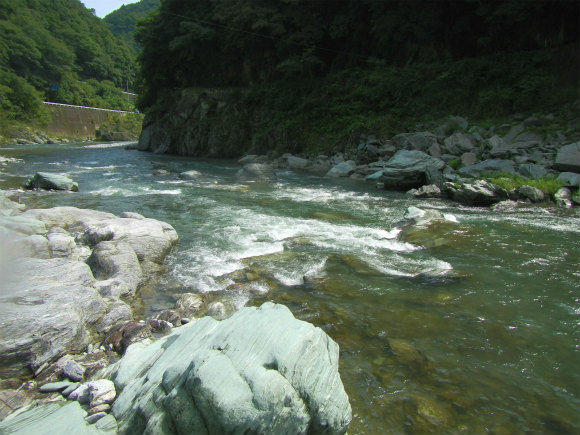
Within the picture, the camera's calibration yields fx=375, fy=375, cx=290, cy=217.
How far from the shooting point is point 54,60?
6944 centimetres

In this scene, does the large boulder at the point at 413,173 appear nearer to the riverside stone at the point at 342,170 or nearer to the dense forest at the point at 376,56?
the riverside stone at the point at 342,170

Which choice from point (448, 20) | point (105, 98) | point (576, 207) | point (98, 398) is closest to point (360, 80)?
point (448, 20)

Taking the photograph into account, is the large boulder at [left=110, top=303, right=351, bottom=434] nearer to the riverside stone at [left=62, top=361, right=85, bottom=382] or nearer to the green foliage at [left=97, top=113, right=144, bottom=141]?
the riverside stone at [left=62, top=361, right=85, bottom=382]

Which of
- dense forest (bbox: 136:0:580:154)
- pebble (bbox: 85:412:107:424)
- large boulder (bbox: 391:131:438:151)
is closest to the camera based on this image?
pebble (bbox: 85:412:107:424)

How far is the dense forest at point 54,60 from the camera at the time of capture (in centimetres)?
4794

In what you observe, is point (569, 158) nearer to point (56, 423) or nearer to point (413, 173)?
point (413, 173)

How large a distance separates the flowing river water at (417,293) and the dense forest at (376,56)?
10637 millimetres

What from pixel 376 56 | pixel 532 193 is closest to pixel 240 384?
pixel 532 193

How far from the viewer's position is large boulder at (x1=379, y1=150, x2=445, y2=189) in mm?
13148

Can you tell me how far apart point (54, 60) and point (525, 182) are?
3235 inches

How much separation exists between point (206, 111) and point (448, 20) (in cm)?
1787

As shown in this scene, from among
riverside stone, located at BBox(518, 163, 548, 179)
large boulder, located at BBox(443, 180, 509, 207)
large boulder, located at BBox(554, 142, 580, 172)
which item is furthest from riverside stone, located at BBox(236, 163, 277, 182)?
large boulder, located at BBox(554, 142, 580, 172)

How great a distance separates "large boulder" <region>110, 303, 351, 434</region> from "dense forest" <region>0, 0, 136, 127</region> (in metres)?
52.4

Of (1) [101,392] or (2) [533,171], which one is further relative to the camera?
(2) [533,171]
